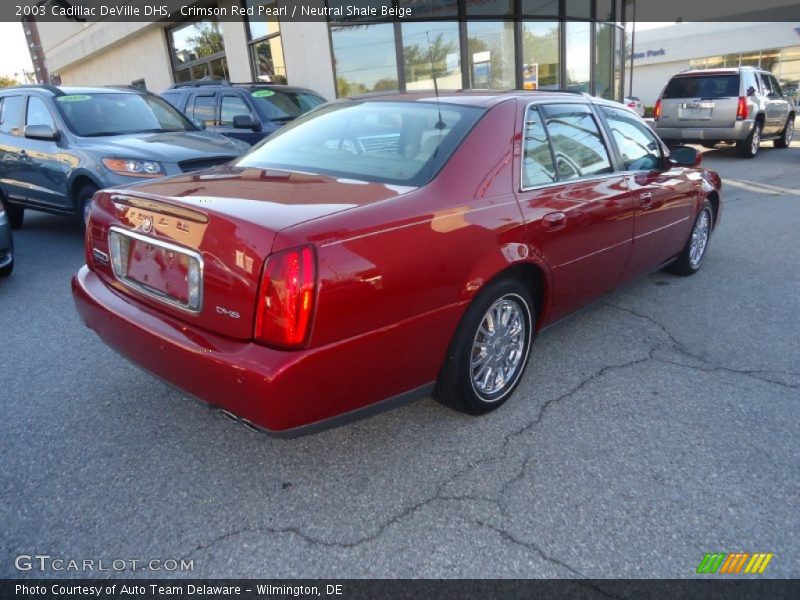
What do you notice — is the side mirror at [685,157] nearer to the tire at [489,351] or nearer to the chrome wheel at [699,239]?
the chrome wheel at [699,239]

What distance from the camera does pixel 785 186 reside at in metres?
9.40

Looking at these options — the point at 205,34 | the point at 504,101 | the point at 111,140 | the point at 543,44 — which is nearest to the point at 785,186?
the point at 543,44

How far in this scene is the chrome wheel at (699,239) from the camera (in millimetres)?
5086

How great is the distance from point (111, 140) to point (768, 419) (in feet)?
20.6

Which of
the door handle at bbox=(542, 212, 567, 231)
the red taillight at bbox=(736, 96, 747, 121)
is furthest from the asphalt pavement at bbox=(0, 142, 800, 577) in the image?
the red taillight at bbox=(736, 96, 747, 121)

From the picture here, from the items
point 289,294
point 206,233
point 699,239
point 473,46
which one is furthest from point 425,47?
point 289,294

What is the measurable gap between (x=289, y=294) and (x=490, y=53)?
13335 mm

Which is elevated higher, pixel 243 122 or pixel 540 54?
pixel 540 54

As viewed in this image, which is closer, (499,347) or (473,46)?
(499,347)

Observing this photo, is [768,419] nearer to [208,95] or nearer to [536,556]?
[536,556]

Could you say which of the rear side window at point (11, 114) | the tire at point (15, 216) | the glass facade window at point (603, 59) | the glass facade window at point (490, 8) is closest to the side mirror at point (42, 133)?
the rear side window at point (11, 114)

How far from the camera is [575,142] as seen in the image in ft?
11.6

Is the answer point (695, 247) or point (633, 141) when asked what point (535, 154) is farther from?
point (695, 247)

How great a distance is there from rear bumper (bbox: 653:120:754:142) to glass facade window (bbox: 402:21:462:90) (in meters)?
4.82
